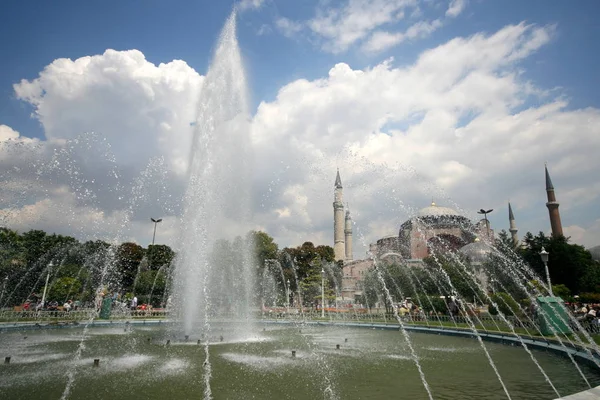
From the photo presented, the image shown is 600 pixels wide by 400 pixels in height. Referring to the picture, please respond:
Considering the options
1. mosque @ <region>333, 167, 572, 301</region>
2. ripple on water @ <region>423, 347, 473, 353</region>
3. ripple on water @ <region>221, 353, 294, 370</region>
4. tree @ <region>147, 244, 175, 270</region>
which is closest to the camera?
ripple on water @ <region>221, 353, 294, 370</region>

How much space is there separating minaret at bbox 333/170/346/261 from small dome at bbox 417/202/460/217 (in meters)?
17.8

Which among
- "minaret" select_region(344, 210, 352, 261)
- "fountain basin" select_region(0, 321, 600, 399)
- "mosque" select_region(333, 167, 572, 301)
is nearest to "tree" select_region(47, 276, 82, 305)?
"fountain basin" select_region(0, 321, 600, 399)

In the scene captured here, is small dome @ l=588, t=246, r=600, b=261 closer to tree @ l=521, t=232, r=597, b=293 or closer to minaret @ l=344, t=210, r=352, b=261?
tree @ l=521, t=232, r=597, b=293

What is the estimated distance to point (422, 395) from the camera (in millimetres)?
6418

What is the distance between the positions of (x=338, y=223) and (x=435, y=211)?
20.5 meters

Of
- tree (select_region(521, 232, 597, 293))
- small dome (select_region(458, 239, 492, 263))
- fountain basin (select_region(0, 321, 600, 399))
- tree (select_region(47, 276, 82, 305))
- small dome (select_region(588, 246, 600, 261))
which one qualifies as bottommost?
fountain basin (select_region(0, 321, 600, 399))

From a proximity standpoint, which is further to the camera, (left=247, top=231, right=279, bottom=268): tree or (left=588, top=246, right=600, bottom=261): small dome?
(left=588, top=246, right=600, bottom=261): small dome

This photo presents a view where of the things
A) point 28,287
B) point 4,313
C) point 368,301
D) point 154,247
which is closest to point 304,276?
point 368,301

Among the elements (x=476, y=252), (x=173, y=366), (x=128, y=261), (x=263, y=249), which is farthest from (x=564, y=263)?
(x=128, y=261)

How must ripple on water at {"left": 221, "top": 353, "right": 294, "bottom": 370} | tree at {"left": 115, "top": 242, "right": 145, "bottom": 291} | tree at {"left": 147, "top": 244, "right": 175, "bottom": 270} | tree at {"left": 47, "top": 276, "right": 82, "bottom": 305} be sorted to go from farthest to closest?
tree at {"left": 147, "top": 244, "right": 175, "bottom": 270} → tree at {"left": 115, "top": 242, "right": 145, "bottom": 291} → tree at {"left": 47, "top": 276, "right": 82, "bottom": 305} → ripple on water at {"left": 221, "top": 353, "right": 294, "bottom": 370}

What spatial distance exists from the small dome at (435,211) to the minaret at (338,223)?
702 inches

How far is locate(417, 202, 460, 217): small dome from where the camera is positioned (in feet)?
242

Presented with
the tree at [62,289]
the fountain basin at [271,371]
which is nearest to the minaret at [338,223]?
the tree at [62,289]

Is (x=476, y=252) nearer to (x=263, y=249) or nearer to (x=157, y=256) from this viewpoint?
(x=263, y=249)
